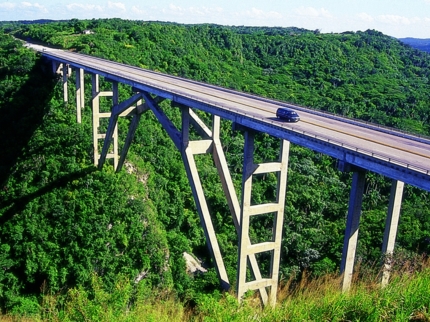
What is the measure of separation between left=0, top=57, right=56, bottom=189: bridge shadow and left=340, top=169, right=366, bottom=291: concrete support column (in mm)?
31863

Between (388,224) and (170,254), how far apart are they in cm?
2259

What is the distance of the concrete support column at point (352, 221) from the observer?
1659 cm

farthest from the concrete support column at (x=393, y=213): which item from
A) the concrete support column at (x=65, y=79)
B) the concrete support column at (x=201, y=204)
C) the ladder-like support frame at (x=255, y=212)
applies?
the concrete support column at (x=65, y=79)

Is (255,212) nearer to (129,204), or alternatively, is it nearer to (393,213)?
(393,213)

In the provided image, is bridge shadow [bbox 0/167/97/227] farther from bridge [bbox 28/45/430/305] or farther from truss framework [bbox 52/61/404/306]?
truss framework [bbox 52/61/404/306]

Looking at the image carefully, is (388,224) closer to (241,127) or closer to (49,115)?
(241,127)

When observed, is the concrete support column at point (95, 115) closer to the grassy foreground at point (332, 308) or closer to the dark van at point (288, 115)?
the dark van at point (288, 115)

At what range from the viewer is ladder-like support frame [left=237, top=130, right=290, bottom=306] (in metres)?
22.8

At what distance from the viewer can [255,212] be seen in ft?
76.1

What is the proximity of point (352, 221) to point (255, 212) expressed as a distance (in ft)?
23.3

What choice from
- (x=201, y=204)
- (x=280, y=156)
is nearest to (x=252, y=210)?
(x=280, y=156)

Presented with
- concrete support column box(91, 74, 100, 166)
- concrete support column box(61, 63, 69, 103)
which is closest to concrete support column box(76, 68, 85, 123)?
concrete support column box(91, 74, 100, 166)

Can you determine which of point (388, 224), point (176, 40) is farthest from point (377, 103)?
point (388, 224)

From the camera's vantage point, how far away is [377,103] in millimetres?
81500
